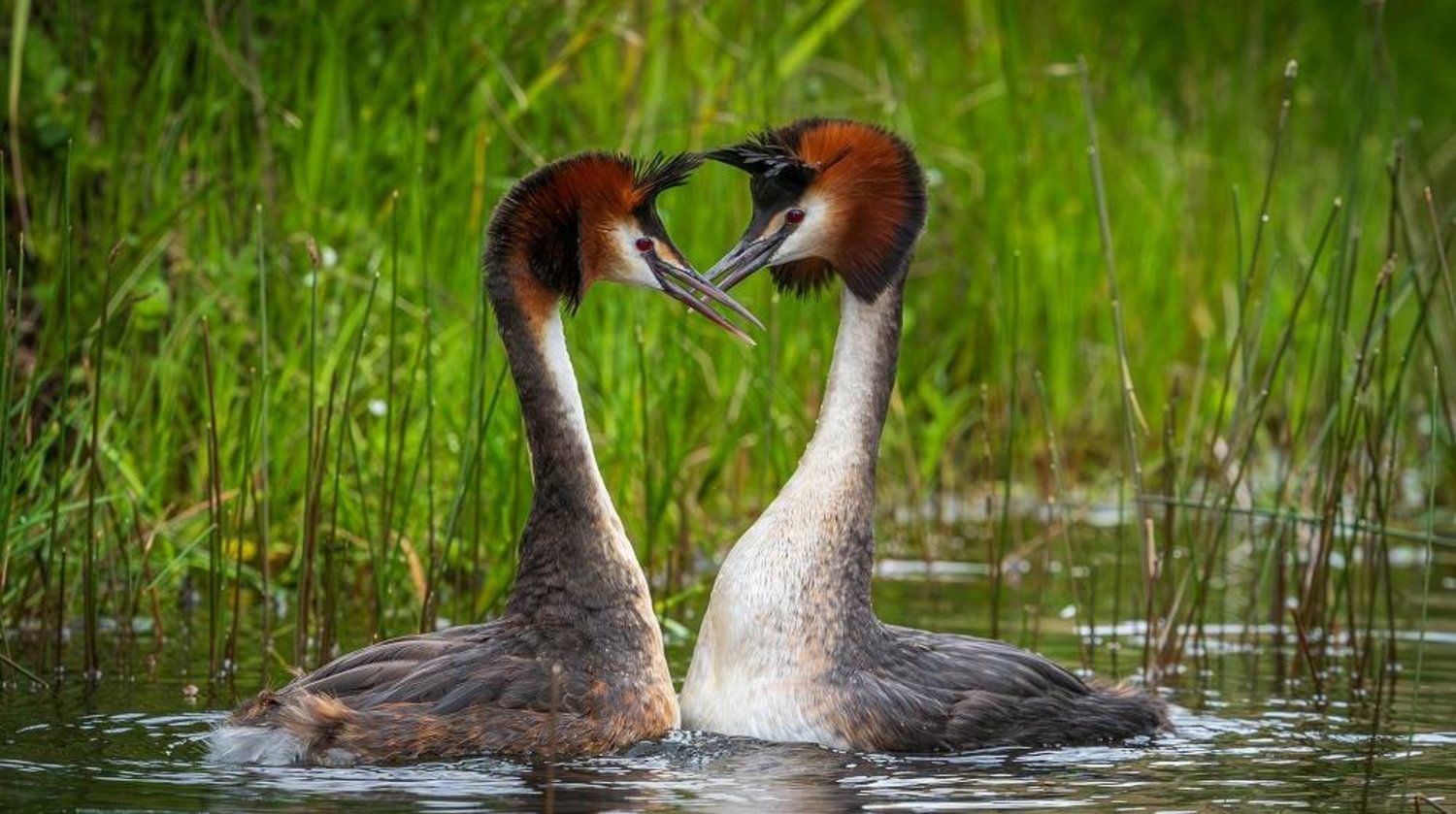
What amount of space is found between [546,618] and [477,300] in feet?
4.15

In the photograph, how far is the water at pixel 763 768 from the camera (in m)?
5.39

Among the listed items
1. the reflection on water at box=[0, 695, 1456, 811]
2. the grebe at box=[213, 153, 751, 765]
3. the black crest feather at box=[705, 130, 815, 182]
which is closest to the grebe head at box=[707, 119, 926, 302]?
the black crest feather at box=[705, 130, 815, 182]

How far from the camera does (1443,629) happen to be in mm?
8375

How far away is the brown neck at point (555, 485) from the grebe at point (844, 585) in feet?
1.20

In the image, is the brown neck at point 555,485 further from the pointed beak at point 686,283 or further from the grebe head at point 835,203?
the grebe head at point 835,203

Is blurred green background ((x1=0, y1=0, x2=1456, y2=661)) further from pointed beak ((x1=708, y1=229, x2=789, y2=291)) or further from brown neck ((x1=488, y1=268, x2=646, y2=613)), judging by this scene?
pointed beak ((x1=708, y1=229, x2=789, y2=291))

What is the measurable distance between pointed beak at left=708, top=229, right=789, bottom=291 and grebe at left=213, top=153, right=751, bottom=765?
17cm

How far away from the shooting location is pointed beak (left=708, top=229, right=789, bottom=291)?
6.79 meters

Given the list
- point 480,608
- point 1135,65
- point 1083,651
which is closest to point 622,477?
point 480,608

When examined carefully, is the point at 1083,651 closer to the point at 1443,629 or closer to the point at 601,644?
the point at 1443,629

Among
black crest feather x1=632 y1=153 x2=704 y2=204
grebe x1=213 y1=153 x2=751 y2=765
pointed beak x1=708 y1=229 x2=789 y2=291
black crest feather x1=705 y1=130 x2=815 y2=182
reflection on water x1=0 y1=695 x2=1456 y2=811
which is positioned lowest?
reflection on water x1=0 y1=695 x2=1456 y2=811

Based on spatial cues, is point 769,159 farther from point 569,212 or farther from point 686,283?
point 569,212

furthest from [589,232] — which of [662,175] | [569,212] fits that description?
[662,175]

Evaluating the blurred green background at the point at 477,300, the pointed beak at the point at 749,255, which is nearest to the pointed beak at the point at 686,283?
the pointed beak at the point at 749,255
